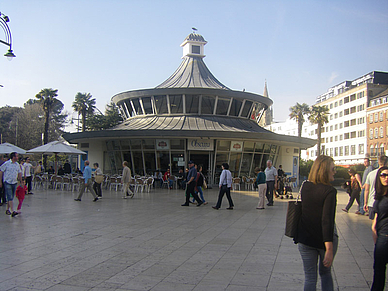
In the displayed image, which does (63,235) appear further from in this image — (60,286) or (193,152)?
(193,152)

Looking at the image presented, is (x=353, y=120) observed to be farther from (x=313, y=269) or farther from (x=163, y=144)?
(x=313, y=269)

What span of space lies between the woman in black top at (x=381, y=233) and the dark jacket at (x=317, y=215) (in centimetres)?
96

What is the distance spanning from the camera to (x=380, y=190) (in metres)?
4.10

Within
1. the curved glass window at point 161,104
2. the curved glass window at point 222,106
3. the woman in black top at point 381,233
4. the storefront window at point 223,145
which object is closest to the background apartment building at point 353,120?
the curved glass window at point 222,106

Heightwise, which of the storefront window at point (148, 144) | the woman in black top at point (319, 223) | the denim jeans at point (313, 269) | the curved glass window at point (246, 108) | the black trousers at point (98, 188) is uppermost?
the curved glass window at point (246, 108)

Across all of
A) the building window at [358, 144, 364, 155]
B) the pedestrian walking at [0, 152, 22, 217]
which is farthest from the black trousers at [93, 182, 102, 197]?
the building window at [358, 144, 364, 155]

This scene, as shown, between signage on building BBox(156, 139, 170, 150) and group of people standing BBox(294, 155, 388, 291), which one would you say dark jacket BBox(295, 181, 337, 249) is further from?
signage on building BBox(156, 139, 170, 150)

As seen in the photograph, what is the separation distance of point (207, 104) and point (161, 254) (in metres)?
21.7

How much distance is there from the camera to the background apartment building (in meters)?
63.6

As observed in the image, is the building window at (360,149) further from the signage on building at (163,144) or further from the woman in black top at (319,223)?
the woman in black top at (319,223)

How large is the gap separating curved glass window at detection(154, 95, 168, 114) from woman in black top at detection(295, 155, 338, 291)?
24272 millimetres

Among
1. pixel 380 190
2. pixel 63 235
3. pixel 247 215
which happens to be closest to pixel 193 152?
pixel 247 215

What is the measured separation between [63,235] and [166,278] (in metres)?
3.70

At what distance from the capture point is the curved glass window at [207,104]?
2695 centimetres
